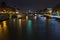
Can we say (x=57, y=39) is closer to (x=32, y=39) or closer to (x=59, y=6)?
(x=32, y=39)

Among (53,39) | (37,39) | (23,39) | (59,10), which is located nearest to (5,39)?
(23,39)

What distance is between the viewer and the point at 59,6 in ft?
318

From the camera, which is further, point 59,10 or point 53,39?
point 59,10

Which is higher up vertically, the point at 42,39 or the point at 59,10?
the point at 42,39

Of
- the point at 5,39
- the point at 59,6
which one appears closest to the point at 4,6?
the point at 59,6

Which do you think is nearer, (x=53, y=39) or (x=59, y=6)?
(x=53, y=39)

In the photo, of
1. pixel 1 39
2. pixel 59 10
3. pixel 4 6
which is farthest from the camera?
pixel 4 6

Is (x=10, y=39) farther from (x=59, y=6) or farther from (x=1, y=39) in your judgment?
(x=59, y=6)

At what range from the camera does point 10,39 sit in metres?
10.5

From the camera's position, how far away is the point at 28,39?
1041 centimetres

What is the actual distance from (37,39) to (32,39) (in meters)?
0.30

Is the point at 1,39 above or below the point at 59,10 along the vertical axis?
above

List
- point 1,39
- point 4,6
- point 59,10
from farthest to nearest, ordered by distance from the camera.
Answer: point 4,6 < point 59,10 < point 1,39

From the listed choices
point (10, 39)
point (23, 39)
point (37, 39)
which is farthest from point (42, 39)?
point (10, 39)
